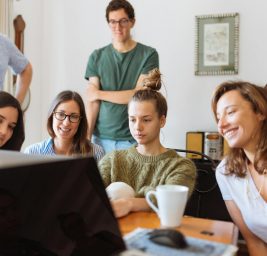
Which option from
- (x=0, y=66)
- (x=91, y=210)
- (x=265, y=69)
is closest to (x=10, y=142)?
(x=0, y=66)

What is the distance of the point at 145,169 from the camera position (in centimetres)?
136

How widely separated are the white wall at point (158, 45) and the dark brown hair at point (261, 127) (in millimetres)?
1642

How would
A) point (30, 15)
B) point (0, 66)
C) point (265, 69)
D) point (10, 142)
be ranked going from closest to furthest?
point (10, 142)
point (0, 66)
point (265, 69)
point (30, 15)

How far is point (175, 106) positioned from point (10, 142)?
1635 mm

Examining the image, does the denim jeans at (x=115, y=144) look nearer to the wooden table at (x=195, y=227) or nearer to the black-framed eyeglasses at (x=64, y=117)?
the black-framed eyeglasses at (x=64, y=117)

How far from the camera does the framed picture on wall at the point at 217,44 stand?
2.90 metres

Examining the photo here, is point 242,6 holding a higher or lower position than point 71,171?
higher

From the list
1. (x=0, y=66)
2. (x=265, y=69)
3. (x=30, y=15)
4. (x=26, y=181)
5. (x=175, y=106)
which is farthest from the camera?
(x=30, y=15)

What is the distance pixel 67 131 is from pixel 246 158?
2.83 ft

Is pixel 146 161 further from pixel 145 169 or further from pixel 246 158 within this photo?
pixel 246 158

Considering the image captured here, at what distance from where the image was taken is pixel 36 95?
11.1 feet

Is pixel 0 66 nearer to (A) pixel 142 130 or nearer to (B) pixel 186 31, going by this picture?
(A) pixel 142 130

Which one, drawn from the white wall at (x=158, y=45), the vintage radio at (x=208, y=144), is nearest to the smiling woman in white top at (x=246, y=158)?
the vintage radio at (x=208, y=144)

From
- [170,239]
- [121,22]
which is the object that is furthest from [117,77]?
[170,239]
